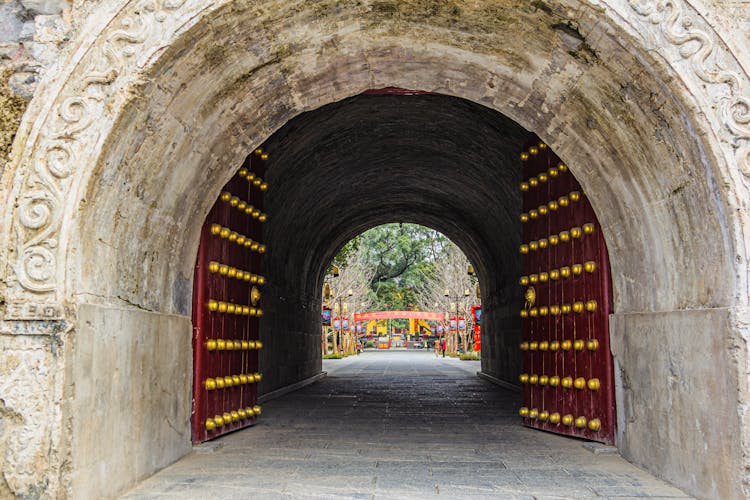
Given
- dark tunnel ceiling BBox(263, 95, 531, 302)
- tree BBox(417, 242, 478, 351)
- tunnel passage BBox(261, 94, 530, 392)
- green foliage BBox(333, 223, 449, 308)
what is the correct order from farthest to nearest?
green foliage BBox(333, 223, 449, 308)
tree BBox(417, 242, 478, 351)
tunnel passage BBox(261, 94, 530, 392)
dark tunnel ceiling BBox(263, 95, 531, 302)

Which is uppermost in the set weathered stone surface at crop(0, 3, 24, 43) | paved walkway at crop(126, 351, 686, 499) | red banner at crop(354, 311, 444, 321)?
weathered stone surface at crop(0, 3, 24, 43)

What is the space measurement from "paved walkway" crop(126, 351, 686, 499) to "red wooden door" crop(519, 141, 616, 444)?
31 cm

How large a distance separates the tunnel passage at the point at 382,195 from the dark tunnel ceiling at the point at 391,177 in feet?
0.07

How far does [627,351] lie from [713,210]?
154 centimetres

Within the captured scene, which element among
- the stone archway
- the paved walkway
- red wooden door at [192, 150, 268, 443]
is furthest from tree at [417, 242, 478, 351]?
the stone archway

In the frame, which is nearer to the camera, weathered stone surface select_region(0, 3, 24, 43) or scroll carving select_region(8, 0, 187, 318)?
scroll carving select_region(8, 0, 187, 318)

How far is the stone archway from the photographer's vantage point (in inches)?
140

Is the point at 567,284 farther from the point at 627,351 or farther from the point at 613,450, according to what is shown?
the point at 613,450

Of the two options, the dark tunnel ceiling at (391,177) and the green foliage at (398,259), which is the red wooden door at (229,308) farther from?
the green foliage at (398,259)

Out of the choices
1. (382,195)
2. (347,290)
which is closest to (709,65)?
(382,195)

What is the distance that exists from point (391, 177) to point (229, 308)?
20.9 ft

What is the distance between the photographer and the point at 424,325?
185 ft

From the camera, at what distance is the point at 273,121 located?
207 inches

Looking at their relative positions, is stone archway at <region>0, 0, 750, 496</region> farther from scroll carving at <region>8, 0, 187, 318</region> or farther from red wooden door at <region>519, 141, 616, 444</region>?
red wooden door at <region>519, 141, 616, 444</region>
